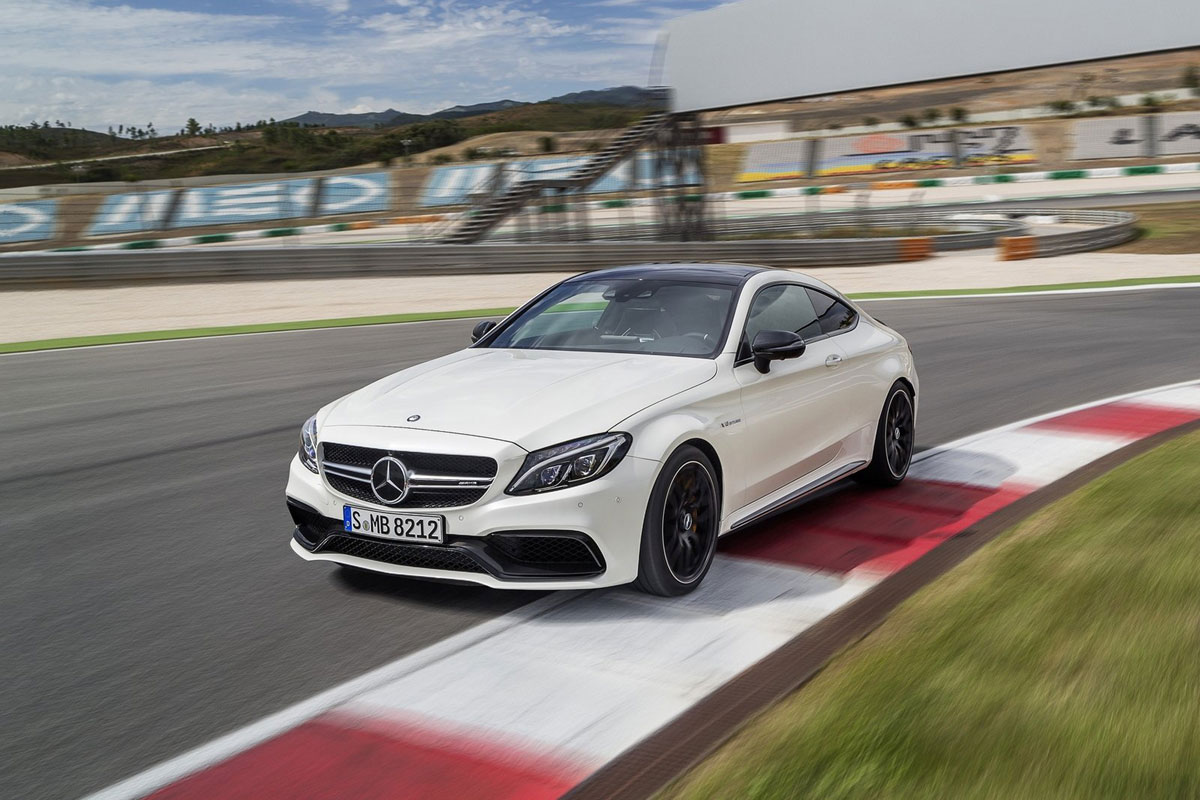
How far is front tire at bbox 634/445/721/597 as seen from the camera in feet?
16.1

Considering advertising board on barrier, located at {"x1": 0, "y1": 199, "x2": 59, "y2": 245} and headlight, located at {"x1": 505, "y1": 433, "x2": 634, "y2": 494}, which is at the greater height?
advertising board on barrier, located at {"x1": 0, "y1": 199, "x2": 59, "y2": 245}

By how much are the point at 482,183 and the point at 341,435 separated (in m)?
31.2

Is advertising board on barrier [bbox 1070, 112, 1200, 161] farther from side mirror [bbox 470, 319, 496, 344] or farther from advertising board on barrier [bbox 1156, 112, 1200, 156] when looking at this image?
side mirror [bbox 470, 319, 496, 344]

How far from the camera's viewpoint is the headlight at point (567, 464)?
4684 millimetres

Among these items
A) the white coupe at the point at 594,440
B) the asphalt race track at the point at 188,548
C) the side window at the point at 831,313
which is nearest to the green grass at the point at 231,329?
the asphalt race track at the point at 188,548

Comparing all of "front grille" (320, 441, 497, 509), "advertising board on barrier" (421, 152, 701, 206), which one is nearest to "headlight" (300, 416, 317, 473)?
"front grille" (320, 441, 497, 509)

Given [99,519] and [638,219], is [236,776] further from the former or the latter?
[638,219]

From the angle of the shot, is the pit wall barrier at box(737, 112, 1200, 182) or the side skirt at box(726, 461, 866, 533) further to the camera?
the pit wall barrier at box(737, 112, 1200, 182)

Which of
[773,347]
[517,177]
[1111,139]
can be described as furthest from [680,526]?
[1111,139]

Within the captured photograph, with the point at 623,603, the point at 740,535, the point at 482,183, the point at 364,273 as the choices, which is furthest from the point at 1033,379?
the point at 482,183

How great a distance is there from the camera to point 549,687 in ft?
13.9

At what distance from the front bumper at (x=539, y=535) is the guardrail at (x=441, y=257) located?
23669 mm

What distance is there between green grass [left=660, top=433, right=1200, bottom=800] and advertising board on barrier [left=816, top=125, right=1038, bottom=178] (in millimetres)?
67091

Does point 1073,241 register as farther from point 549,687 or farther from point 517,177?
point 549,687
